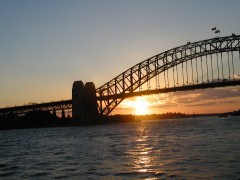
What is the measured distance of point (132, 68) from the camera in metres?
96.6

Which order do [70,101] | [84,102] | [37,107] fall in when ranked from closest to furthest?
[84,102]
[70,101]
[37,107]

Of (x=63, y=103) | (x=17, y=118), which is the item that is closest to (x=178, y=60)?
(x=63, y=103)

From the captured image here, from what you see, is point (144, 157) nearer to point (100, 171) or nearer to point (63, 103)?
point (100, 171)

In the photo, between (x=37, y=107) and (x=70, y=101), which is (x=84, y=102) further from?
(x=37, y=107)

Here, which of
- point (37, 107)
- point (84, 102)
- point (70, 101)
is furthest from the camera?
point (37, 107)

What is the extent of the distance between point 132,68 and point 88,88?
11.2m

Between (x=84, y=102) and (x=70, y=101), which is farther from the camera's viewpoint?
(x=70, y=101)

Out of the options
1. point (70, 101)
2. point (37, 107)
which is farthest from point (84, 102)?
point (37, 107)

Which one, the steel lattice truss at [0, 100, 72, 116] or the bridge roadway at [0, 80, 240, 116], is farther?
the steel lattice truss at [0, 100, 72, 116]

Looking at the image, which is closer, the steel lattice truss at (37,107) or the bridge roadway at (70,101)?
the bridge roadway at (70,101)

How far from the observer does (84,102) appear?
96.9 m

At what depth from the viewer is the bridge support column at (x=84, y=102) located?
96.5 metres

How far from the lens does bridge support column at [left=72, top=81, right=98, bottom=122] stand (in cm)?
9650

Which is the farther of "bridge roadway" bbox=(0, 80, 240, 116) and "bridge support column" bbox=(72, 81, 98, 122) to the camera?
"bridge support column" bbox=(72, 81, 98, 122)
